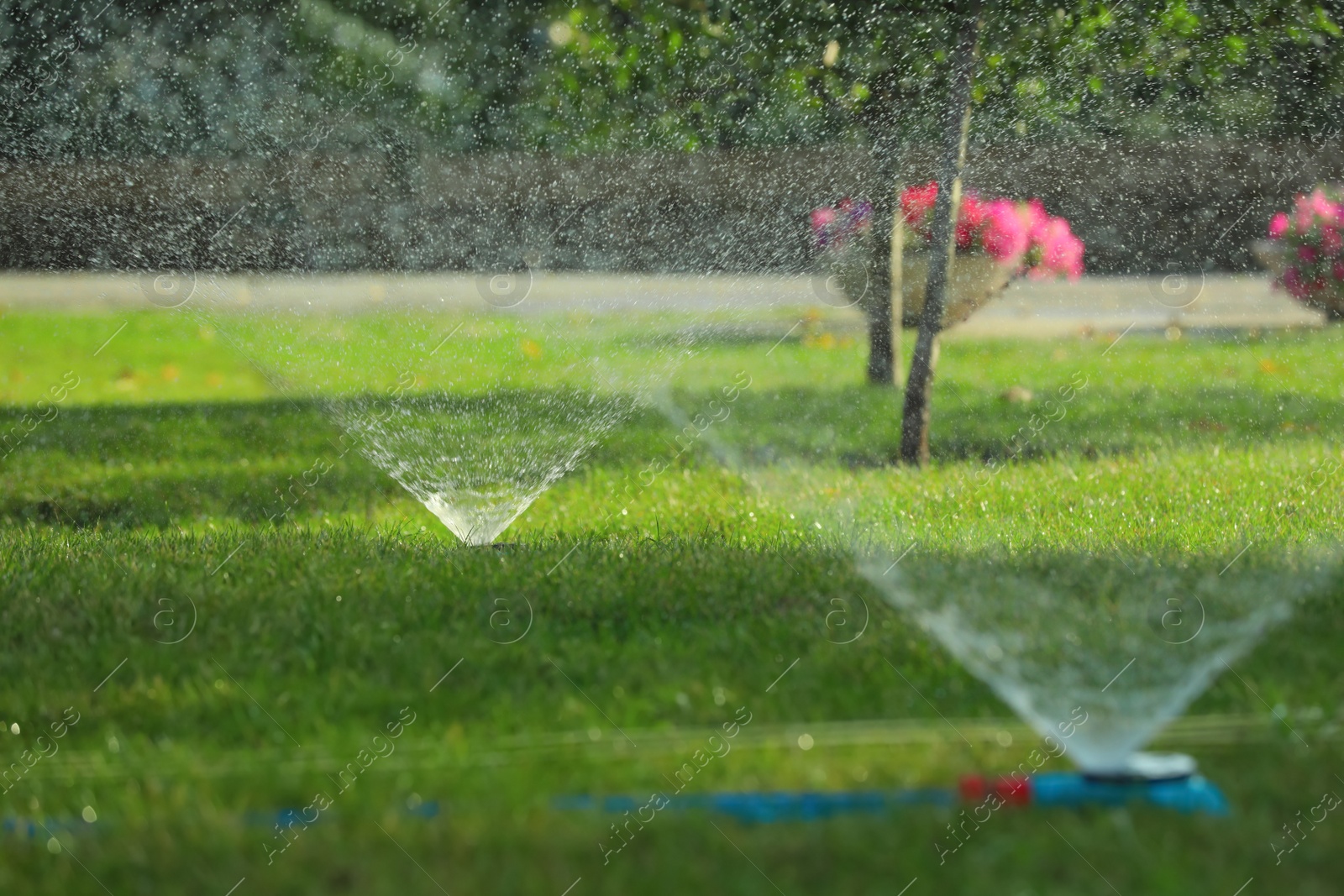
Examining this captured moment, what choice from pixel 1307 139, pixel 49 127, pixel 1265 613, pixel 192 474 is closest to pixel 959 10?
pixel 1265 613

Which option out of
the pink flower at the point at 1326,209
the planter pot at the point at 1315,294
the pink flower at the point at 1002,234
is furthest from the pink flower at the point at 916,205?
the planter pot at the point at 1315,294

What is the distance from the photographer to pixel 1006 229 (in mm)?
7402

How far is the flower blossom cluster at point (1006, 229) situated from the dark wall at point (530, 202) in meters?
0.84

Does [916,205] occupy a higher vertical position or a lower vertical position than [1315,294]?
higher

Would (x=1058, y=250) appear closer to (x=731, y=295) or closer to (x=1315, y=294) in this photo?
(x=731, y=295)

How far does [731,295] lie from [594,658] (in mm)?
6075

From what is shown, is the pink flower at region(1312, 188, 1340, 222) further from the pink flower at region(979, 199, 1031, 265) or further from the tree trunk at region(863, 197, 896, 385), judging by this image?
the tree trunk at region(863, 197, 896, 385)

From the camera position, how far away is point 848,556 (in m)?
3.70

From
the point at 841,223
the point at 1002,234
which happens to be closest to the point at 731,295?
the point at 841,223

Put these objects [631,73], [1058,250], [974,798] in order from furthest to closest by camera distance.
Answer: [1058,250]
[631,73]
[974,798]

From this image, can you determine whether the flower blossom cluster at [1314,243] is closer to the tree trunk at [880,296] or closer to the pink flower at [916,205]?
the pink flower at [916,205]

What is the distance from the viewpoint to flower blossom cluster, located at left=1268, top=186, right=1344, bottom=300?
29.1ft

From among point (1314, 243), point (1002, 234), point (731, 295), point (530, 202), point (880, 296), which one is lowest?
point (530, 202)

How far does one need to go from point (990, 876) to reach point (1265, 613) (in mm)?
1549
